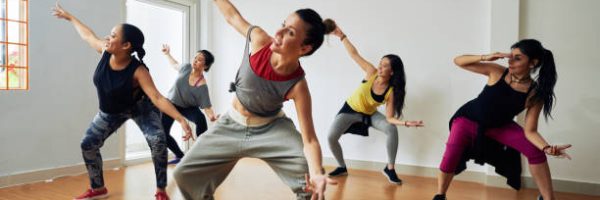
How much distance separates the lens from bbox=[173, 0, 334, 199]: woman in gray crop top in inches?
70.8

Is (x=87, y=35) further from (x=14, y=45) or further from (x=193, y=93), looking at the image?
(x=193, y=93)

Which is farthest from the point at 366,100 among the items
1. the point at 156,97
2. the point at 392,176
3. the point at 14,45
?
the point at 14,45

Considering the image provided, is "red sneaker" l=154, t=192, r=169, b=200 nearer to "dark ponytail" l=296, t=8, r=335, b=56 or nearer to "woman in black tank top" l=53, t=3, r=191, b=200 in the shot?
"woman in black tank top" l=53, t=3, r=191, b=200

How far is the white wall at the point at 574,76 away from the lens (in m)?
3.68

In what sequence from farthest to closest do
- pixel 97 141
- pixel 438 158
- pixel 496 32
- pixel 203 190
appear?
pixel 438 158 → pixel 496 32 → pixel 97 141 → pixel 203 190

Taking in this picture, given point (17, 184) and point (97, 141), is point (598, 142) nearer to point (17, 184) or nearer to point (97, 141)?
point (97, 141)

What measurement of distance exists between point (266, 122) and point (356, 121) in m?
2.30

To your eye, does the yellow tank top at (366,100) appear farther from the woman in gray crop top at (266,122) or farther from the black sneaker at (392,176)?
the woman in gray crop top at (266,122)

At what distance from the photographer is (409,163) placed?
4.48m

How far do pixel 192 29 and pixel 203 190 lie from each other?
3945 millimetres

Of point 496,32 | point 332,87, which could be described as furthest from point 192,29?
point 496,32

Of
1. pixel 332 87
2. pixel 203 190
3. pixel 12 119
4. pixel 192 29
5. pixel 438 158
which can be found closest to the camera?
pixel 203 190

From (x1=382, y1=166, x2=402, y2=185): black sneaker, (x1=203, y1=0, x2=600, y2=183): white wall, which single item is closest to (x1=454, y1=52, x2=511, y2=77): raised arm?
(x1=203, y1=0, x2=600, y2=183): white wall

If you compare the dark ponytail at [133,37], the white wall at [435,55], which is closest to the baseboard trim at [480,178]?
the white wall at [435,55]
